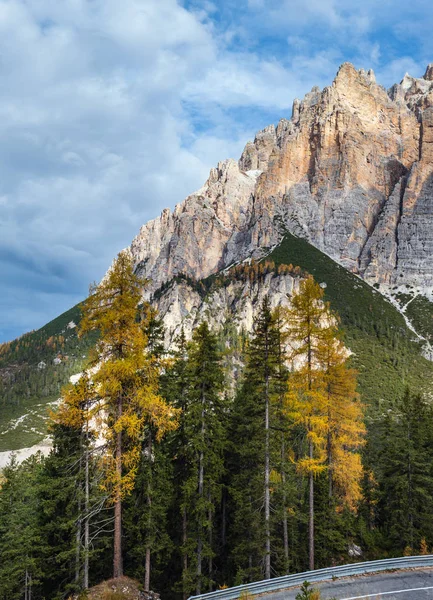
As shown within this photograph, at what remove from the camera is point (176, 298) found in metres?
154

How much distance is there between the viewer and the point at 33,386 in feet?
515

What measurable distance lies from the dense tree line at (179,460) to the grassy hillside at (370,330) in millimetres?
80105

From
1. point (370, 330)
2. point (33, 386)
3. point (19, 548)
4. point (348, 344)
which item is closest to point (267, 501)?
point (19, 548)

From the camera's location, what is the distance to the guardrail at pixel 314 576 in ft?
44.5

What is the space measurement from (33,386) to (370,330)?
5053 inches

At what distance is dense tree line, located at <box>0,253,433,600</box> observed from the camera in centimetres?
1427

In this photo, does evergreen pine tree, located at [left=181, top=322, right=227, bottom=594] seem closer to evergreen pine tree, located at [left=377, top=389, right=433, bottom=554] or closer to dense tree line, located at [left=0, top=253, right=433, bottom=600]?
dense tree line, located at [left=0, top=253, right=433, bottom=600]

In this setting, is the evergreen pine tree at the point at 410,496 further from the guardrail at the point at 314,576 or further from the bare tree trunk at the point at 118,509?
the bare tree trunk at the point at 118,509

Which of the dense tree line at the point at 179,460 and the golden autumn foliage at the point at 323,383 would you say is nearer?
the dense tree line at the point at 179,460

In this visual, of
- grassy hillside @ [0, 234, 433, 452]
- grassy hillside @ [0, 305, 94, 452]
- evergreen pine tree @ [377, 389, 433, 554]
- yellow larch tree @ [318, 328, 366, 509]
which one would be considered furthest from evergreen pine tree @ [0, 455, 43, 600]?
grassy hillside @ [0, 305, 94, 452]

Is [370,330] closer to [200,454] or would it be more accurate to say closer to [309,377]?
[309,377]

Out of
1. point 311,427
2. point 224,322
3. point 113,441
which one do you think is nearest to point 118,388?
point 113,441

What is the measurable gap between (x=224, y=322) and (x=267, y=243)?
64.4 metres

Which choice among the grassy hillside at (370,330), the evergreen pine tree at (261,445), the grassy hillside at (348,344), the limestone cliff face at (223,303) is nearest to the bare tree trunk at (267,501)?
the evergreen pine tree at (261,445)
